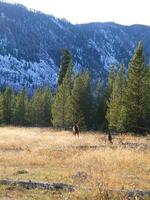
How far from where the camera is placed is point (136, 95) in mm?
54469

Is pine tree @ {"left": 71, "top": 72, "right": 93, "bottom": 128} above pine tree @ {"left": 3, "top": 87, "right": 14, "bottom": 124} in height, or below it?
above

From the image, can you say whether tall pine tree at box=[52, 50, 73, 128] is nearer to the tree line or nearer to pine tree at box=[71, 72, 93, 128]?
the tree line

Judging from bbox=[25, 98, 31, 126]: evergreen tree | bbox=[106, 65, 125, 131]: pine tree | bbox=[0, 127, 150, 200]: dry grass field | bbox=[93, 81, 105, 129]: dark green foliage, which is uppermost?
bbox=[0, 127, 150, 200]: dry grass field

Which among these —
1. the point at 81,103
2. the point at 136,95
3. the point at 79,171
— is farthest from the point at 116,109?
the point at 79,171

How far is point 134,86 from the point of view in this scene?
2144 inches

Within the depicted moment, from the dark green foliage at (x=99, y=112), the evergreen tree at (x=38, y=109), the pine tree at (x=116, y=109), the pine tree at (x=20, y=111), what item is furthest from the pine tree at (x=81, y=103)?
the pine tree at (x=20, y=111)

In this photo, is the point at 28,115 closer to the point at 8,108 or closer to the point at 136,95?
the point at 8,108

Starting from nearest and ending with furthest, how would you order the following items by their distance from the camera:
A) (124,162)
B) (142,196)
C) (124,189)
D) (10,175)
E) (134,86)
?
1. (142,196)
2. (124,189)
3. (10,175)
4. (124,162)
5. (134,86)

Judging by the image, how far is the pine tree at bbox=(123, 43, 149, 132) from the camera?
177 feet

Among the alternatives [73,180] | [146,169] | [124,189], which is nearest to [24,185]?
[73,180]

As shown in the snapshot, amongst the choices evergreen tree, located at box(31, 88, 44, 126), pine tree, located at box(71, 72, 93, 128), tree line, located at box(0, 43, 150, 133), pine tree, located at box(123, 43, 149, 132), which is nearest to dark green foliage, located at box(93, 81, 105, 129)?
tree line, located at box(0, 43, 150, 133)

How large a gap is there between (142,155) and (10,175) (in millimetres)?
6526

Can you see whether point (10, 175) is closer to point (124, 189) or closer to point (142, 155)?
point (124, 189)

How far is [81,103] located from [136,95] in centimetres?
2415
